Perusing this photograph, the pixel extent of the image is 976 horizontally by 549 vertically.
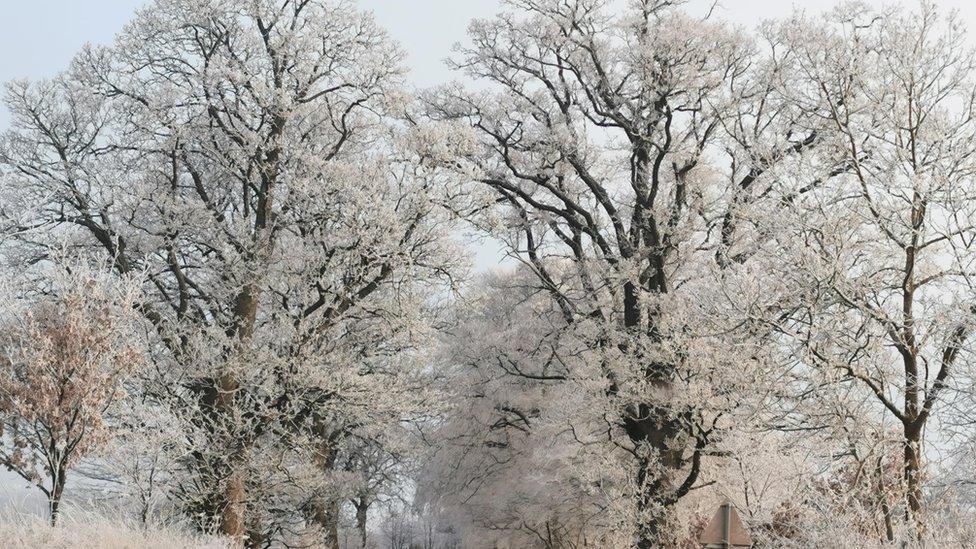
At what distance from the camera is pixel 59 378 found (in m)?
12.0

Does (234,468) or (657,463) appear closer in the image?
(234,468)

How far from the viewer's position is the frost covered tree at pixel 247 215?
54.9 ft

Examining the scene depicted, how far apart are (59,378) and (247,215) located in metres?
7.04

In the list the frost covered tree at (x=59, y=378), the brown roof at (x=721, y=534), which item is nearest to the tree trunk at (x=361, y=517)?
the frost covered tree at (x=59, y=378)

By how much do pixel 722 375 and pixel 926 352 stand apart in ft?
16.7

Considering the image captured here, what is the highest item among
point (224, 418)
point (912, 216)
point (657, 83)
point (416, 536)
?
point (657, 83)

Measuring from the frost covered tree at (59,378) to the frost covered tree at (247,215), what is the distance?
3.64m

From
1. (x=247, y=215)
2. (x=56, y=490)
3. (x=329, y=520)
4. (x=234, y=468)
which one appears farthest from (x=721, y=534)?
(x=329, y=520)

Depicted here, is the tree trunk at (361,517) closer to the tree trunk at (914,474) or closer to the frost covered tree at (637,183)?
the frost covered tree at (637,183)

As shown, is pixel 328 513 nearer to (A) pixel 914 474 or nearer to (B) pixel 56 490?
(B) pixel 56 490

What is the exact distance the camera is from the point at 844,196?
35.9 feet

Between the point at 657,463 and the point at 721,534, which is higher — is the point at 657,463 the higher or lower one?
the higher one

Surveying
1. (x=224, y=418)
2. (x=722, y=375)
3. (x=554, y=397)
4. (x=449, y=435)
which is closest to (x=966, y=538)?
(x=722, y=375)

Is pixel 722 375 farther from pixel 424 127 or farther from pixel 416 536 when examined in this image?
pixel 416 536
